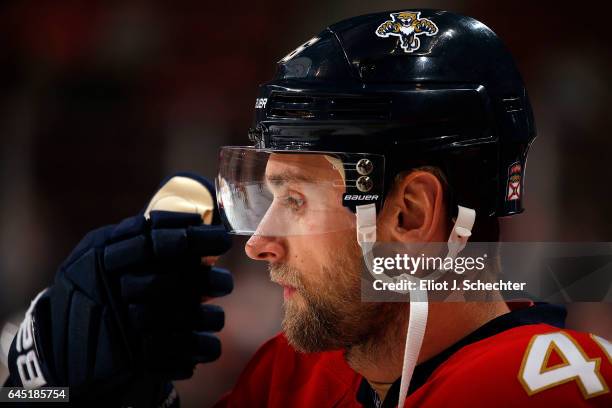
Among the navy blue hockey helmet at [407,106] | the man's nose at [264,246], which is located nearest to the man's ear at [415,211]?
the navy blue hockey helmet at [407,106]

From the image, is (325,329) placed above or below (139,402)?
above

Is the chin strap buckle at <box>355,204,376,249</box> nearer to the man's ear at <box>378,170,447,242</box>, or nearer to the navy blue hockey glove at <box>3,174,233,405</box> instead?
the man's ear at <box>378,170,447,242</box>

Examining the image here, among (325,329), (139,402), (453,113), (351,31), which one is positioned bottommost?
(139,402)

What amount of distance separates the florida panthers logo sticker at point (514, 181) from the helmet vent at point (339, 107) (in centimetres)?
21

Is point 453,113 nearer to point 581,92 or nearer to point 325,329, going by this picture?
point 325,329

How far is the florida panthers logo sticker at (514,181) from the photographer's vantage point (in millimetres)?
1159

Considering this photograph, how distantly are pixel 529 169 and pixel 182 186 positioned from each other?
69 cm

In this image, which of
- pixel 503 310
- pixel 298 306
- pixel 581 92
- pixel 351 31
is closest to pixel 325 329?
pixel 298 306

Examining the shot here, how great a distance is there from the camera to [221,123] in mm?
1785


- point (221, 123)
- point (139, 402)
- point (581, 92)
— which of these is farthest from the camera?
point (221, 123)

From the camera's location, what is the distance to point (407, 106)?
3.55 ft

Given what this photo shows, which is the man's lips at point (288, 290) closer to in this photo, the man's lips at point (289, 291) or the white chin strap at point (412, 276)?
the man's lips at point (289, 291)

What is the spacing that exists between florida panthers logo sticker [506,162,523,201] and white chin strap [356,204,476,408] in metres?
0.08

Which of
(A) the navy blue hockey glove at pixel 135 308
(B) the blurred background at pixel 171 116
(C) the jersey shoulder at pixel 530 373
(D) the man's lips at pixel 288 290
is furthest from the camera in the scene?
(B) the blurred background at pixel 171 116
